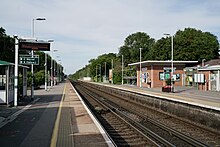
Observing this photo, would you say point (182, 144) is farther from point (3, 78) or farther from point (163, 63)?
point (163, 63)

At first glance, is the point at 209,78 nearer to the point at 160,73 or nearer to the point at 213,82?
the point at 213,82

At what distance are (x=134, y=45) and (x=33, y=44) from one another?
102 m

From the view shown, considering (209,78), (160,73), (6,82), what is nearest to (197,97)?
(209,78)

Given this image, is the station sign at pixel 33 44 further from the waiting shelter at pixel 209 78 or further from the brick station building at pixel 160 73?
the brick station building at pixel 160 73

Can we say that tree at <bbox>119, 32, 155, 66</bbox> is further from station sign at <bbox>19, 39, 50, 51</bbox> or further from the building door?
station sign at <bbox>19, 39, 50, 51</bbox>

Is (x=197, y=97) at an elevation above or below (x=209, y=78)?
below

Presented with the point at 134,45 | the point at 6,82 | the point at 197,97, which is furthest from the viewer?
the point at 134,45

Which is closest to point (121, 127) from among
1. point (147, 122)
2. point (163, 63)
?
point (147, 122)

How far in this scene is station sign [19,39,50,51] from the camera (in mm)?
22230

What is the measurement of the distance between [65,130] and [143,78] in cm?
5010

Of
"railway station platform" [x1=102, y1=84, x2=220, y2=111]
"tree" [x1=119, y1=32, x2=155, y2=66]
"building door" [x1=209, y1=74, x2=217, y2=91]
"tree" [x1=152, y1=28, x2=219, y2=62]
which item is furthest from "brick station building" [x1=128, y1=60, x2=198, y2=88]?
"tree" [x1=119, y1=32, x2=155, y2=66]

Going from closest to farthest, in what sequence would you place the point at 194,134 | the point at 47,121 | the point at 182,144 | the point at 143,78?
the point at 182,144 < the point at 194,134 < the point at 47,121 < the point at 143,78

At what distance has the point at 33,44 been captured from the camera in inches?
887

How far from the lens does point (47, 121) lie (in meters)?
14.0
